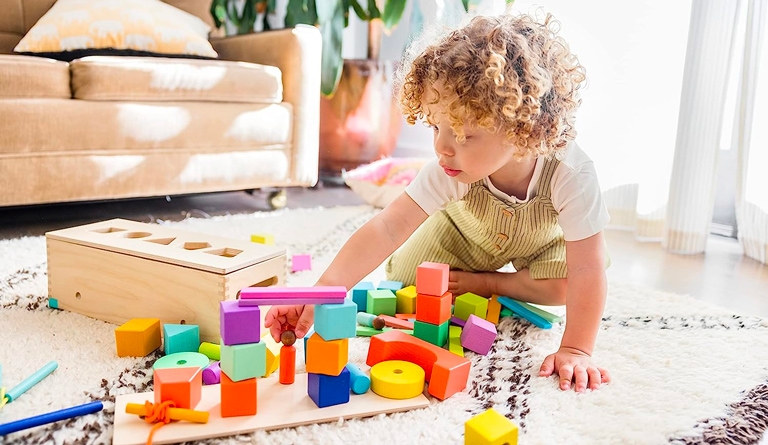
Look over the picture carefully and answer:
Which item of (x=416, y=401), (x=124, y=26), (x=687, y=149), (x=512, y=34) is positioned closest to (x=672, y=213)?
(x=687, y=149)

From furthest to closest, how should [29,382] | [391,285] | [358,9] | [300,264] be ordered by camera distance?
[358,9] → [300,264] → [391,285] → [29,382]

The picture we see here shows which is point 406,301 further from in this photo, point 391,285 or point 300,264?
point 300,264

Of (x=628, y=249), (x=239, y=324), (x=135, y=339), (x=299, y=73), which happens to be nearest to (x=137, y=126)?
(x=299, y=73)

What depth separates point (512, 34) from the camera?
2.66ft

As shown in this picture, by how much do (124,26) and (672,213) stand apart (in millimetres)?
1473

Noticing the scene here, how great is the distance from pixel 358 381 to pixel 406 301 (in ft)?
1.02

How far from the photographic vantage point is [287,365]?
2.44ft

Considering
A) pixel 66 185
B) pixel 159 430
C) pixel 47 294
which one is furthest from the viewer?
pixel 66 185

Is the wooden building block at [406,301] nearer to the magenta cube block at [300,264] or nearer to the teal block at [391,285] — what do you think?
the teal block at [391,285]

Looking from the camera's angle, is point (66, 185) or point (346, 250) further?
point (66, 185)

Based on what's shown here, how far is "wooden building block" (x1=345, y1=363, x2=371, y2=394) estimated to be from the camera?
0.74 meters

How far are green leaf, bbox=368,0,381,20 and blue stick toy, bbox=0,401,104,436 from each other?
189cm

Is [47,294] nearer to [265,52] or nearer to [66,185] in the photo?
[66,185]

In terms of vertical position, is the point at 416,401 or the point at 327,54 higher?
the point at 327,54
